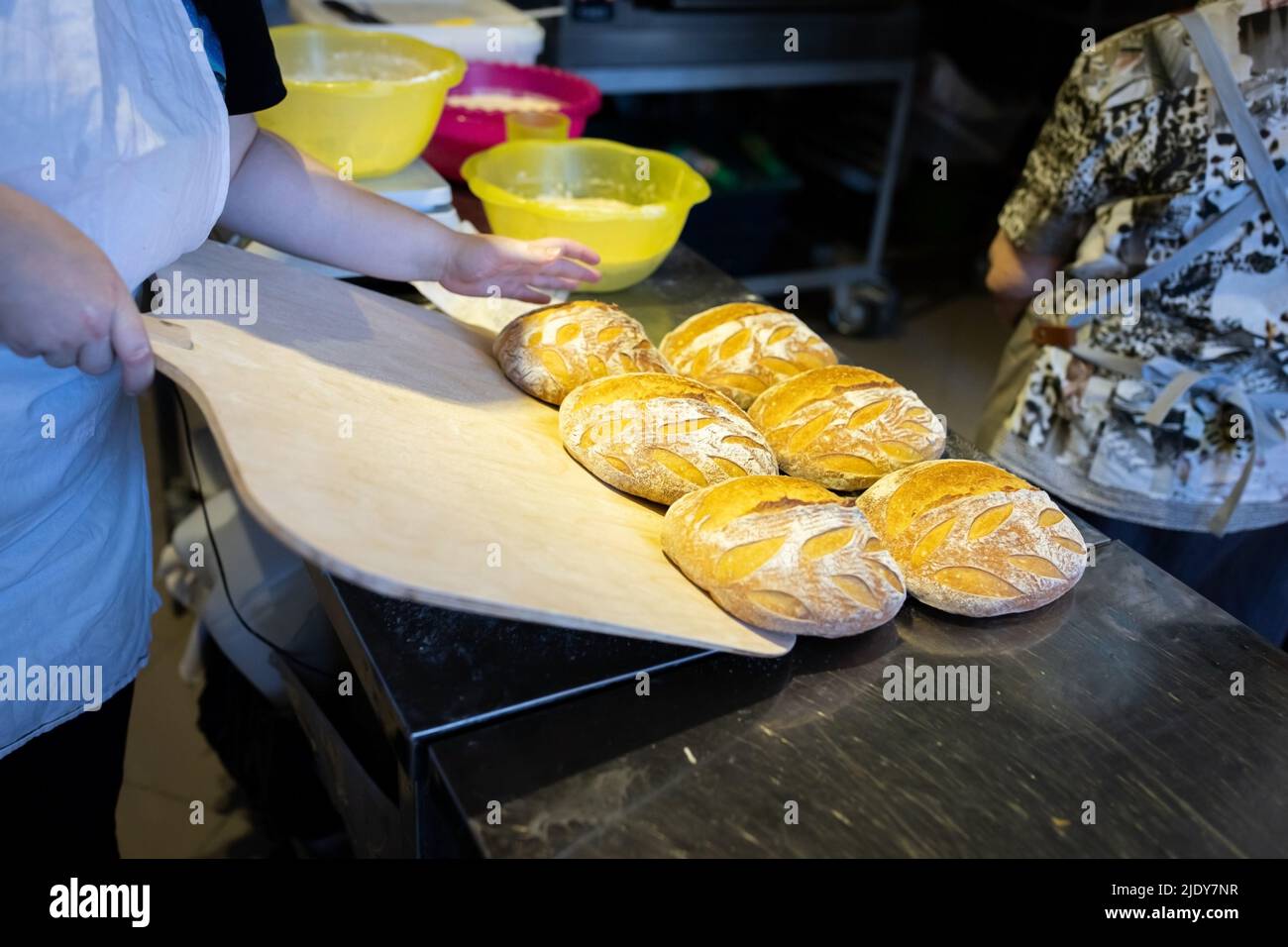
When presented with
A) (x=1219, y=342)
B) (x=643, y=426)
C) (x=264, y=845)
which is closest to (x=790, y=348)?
(x=643, y=426)

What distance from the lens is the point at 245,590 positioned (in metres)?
1.58

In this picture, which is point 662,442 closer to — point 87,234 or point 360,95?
point 87,234

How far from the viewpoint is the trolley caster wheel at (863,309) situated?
357cm

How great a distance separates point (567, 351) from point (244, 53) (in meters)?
0.44

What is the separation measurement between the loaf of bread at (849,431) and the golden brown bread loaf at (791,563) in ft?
0.50

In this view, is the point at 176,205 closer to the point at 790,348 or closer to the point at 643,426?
the point at 643,426

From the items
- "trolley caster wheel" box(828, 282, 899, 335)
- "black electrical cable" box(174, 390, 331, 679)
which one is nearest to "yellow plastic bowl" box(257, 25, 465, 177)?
"black electrical cable" box(174, 390, 331, 679)

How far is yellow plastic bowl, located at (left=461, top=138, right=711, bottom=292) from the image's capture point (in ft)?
4.73

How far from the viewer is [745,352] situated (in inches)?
48.4

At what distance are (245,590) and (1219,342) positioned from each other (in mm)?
1437

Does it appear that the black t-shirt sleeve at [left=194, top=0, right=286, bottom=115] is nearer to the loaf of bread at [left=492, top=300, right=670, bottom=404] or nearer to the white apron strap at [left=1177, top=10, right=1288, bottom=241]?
the loaf of bread at [left=492, top=300, right=670, bottom=404]

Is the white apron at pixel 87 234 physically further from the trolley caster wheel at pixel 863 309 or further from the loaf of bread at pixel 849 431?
the trolley caster wheel at pixel 863 309

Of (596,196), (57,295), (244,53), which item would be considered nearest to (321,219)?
(244,53)

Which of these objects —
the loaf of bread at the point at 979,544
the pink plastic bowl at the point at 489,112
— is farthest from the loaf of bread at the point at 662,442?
the pink plastic bowl at the point at 489,112
